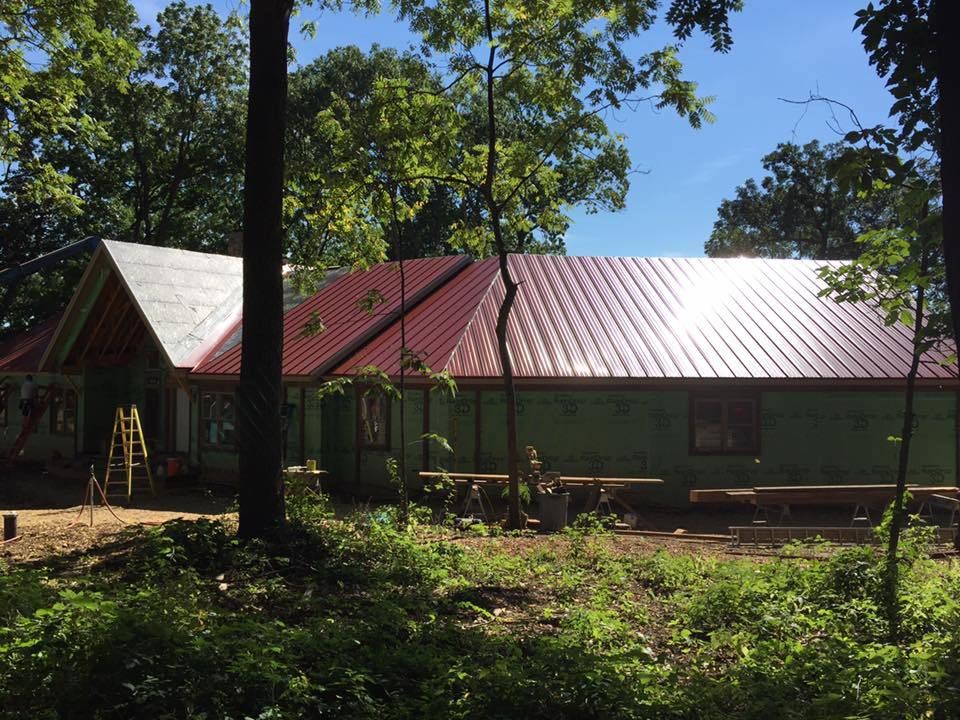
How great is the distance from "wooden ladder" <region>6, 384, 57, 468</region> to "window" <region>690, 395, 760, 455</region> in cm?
1846

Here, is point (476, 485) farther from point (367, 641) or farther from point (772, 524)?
point (367, 641)

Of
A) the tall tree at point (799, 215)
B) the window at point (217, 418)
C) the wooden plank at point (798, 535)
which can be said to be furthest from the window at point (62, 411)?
the tall tree at point (799, 215)

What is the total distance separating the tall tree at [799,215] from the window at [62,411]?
3461 cm

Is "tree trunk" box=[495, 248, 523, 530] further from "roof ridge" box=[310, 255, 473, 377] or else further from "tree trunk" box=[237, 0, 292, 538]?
"roof ridge" box=[310, 255, 473, 377]

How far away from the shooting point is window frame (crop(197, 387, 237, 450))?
1989 cm

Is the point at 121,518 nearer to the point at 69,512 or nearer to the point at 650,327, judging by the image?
the point at 69,512

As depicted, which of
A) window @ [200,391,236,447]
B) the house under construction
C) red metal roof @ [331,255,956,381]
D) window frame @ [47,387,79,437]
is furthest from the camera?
window frame @ [47,387,79,437]

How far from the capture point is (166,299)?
20.8m

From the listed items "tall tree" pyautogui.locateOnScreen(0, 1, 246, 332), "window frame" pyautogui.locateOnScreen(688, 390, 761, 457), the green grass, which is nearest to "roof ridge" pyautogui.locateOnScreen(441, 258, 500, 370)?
"window frame" pyautogui.locateOnScreen(688, 390, 761, 457)

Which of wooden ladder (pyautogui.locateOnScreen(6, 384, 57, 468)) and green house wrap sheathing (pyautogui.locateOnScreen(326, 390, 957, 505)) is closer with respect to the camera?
green house wrap sheathing (pyautogui.locateOnScreen(326, 390, 957, 505))

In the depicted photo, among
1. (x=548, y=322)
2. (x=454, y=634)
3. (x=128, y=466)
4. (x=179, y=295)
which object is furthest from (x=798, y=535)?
(x=179, y=295)

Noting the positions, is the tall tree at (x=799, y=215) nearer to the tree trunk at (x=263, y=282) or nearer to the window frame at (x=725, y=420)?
the window frame at (x=725, y=420)

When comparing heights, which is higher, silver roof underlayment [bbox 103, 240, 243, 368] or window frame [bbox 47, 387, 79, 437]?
silver roof underlayment [bbox 103, 240, 243, 368]

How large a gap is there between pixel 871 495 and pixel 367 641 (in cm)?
1231
